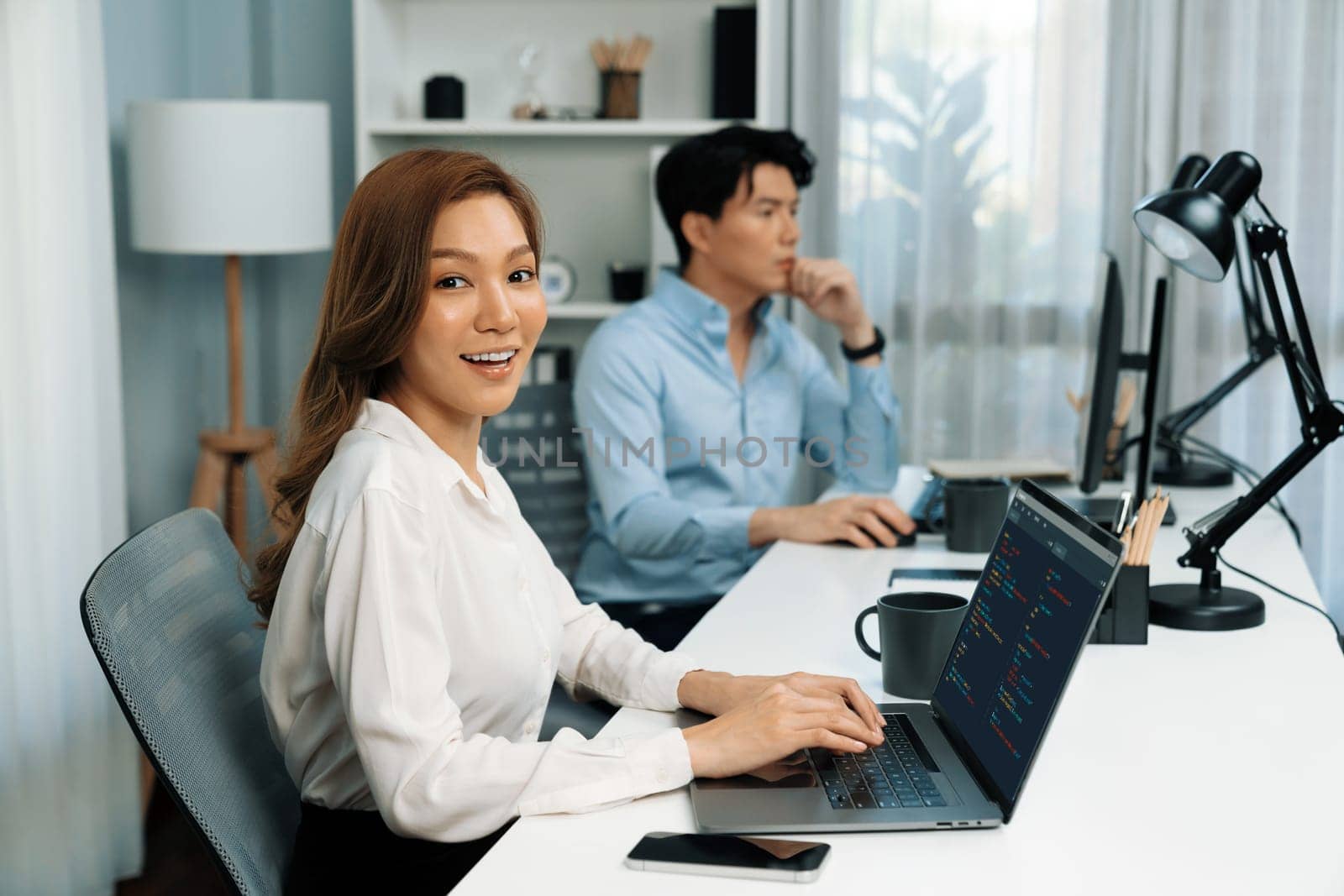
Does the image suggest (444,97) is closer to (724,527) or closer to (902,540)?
(724,527)

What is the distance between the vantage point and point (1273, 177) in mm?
3062

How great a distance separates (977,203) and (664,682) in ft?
7.19

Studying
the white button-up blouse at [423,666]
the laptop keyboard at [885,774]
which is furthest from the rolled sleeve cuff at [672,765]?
the laptop keyboard at [885,774]

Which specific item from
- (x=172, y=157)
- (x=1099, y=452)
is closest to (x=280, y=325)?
(x=172, y=157)

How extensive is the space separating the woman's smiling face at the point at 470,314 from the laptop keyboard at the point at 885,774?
1.53 ft

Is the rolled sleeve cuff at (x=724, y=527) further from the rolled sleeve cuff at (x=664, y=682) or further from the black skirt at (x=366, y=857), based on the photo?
the black skirt at (x=366, y=857)

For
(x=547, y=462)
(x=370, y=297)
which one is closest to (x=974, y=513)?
(x=547, y=462)

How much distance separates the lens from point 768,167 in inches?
101

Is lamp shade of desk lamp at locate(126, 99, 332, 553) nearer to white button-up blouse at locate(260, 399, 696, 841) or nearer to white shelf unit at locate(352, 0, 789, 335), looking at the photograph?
white shelf unit at locate(352, 0, 789, 335)

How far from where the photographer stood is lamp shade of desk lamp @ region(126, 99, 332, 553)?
278cm

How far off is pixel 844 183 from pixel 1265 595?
5.99 ft

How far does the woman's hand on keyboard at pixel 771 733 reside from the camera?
1.12 m

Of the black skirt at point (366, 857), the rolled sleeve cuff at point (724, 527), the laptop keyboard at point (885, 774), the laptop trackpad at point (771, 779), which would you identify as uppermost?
Answer: the laptop keyboard at point (885, 774)

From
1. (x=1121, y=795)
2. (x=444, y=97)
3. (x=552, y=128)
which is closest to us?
(x=1121, y=795)
